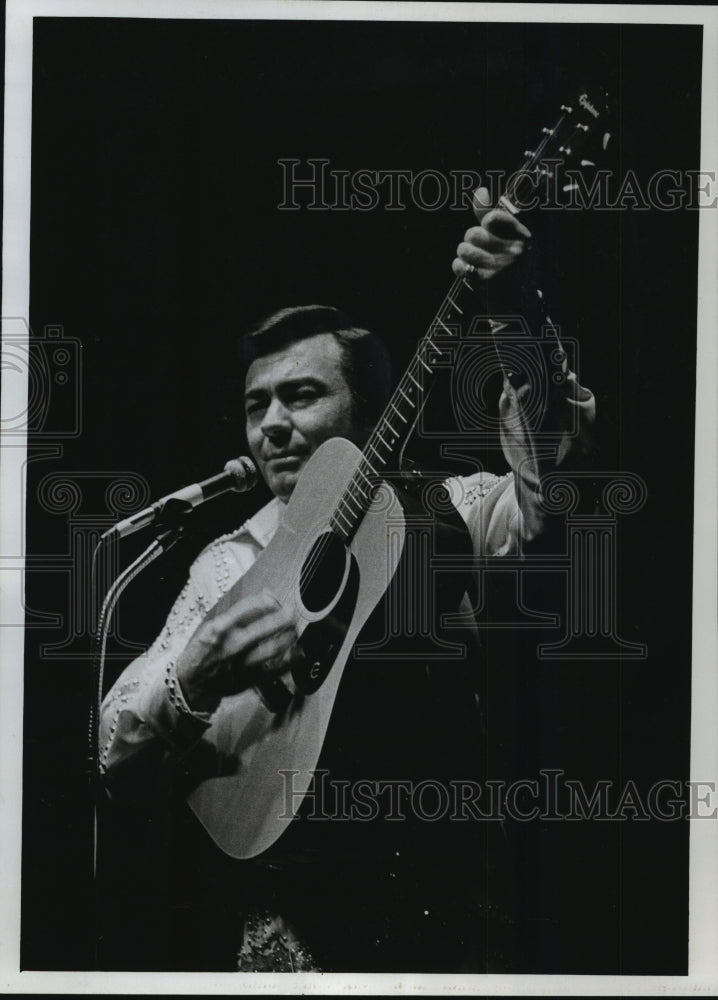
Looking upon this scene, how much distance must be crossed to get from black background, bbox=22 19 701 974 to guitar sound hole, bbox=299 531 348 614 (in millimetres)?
161

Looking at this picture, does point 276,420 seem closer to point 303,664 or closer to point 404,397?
point 404,397

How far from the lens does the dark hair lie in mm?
1695

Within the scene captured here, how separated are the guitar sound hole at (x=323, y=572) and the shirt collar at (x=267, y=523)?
0.28ft

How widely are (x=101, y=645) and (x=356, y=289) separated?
827mm

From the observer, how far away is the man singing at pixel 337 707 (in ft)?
5.58

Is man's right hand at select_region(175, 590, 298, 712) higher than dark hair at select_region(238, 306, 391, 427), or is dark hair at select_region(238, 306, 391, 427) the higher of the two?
dark hair at select_region(238, 306, 391, 427)

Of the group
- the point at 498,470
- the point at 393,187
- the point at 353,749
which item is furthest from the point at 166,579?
the point at 393,187

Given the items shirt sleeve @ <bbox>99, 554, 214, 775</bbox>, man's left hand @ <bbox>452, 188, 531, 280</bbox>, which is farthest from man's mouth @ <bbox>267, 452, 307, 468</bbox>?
man's left hand @ <bbox>452, 188, 531, 280</bbox>

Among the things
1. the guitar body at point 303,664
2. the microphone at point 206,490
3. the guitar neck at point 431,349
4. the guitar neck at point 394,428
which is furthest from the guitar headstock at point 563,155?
the microphone at point 206,490

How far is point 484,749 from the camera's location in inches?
67.4

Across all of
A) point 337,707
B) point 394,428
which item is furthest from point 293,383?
point 337,707

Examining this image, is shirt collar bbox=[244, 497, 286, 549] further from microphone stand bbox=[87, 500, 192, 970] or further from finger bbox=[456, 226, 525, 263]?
finger bbox=[456, 226, 525, 263]

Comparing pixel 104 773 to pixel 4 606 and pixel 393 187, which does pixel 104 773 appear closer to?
pixel 4 606

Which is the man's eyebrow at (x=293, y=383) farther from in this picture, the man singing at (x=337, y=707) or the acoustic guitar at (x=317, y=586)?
the acoustic guitar at (x=317, y=586)
